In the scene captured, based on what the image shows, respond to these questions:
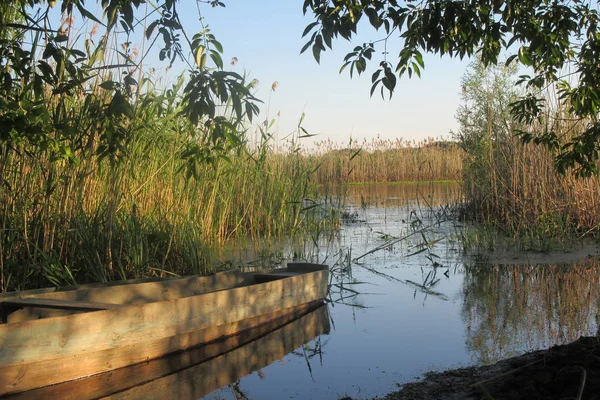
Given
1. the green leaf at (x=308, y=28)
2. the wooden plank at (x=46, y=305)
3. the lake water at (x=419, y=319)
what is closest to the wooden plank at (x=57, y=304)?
the wooden plank at (x=46, y=305)

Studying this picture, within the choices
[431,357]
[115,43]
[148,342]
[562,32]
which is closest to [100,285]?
[148,342]

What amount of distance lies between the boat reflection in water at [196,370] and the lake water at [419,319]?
0.13 m

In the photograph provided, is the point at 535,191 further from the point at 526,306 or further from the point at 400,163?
the point at 400,163

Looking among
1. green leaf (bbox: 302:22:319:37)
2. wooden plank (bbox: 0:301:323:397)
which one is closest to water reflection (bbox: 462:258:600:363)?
wooden plank (bbox: 0:301:323:397)

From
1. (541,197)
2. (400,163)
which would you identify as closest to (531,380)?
(541,197)

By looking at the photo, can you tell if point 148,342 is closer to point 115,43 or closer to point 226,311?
point 226,311

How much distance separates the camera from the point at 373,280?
657 centimetres

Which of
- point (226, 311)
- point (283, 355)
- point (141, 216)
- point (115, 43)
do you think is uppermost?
point (115, 43)

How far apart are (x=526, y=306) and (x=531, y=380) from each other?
257 cm

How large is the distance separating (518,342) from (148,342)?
2373 millimetres

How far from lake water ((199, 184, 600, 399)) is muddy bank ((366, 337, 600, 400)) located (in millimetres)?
312

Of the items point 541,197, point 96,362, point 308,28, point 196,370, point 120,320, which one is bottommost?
point 196,370

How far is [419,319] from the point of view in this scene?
5078 millimetres

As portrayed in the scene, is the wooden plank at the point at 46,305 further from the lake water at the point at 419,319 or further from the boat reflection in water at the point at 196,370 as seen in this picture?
the lake water at the point at 419,319
